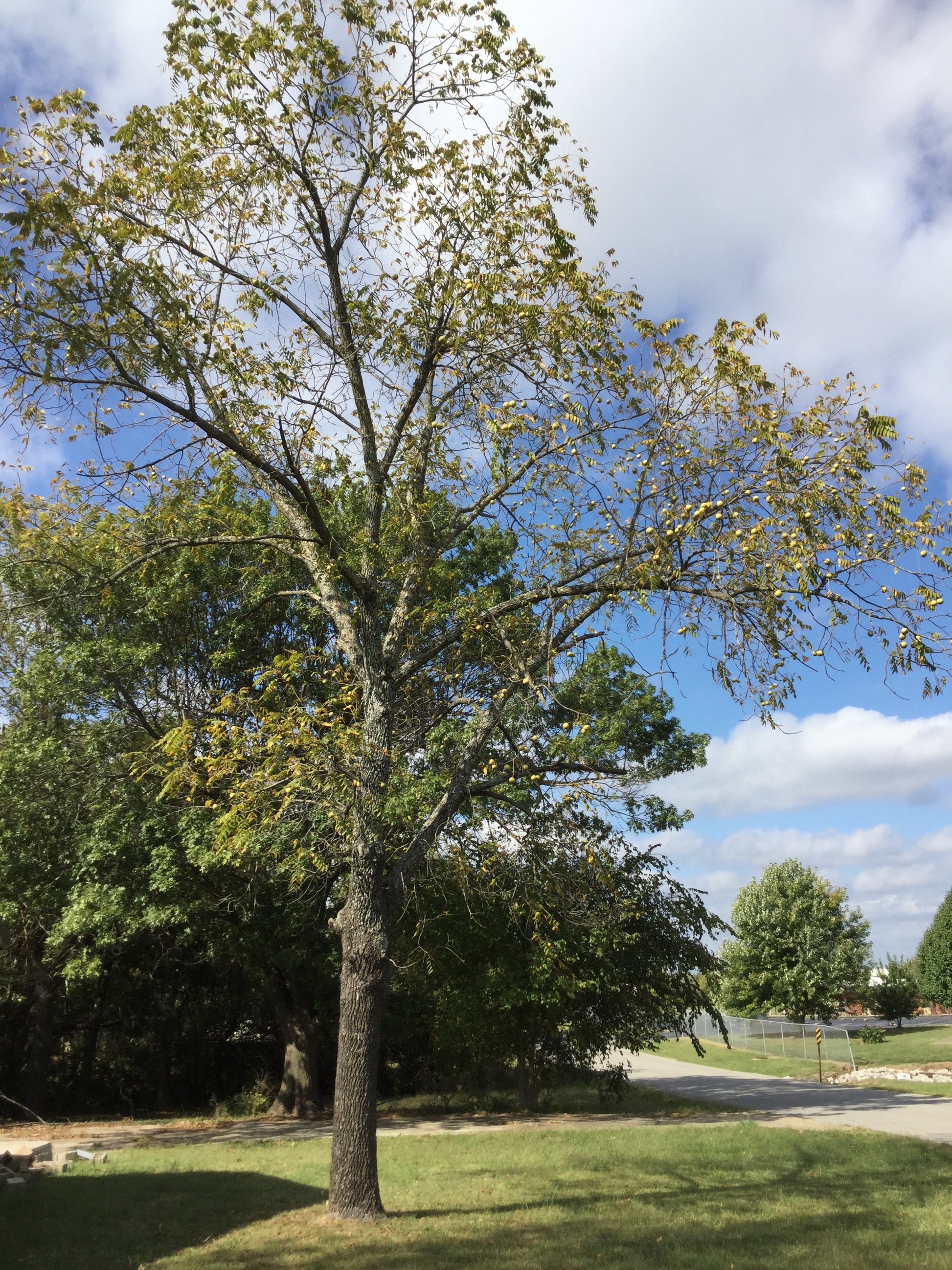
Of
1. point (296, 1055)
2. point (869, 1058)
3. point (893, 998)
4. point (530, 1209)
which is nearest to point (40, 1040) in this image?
point (296, 1055)

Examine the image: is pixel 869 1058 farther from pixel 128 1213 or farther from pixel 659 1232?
pixel 128 1213

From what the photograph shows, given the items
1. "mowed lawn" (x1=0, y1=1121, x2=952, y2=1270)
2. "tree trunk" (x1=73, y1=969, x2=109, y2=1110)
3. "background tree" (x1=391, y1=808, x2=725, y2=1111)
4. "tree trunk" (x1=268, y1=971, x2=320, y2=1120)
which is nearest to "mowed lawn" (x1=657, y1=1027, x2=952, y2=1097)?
"background tree" (x1=391, y1=808, x2=725, y2=1111)

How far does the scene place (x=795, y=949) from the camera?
42000 mm

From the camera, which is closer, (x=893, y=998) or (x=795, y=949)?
(x=795, y=949)

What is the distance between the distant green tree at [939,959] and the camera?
49.2 m

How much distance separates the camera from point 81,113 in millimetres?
7633

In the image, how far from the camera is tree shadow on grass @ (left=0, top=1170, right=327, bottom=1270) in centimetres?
765

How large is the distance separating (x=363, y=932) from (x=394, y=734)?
85.5 inches

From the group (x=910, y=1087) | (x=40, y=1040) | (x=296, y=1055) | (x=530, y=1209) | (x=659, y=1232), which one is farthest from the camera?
(x=910, y=1087)

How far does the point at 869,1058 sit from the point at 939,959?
21.8 meters

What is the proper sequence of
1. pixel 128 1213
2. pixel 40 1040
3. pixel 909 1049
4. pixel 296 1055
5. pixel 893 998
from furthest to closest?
pixel 893 998 → pixel 909 1049 → pixel 40 1040 → pixel 296 1055 → pixel 128 1213

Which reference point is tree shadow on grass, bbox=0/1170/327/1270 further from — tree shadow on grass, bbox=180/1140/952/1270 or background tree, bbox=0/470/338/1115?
background tree, bbox=0/470/338/1115

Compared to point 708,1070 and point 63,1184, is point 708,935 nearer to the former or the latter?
point 63,1184

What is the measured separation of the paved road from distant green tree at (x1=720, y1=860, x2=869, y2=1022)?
13479 mm
